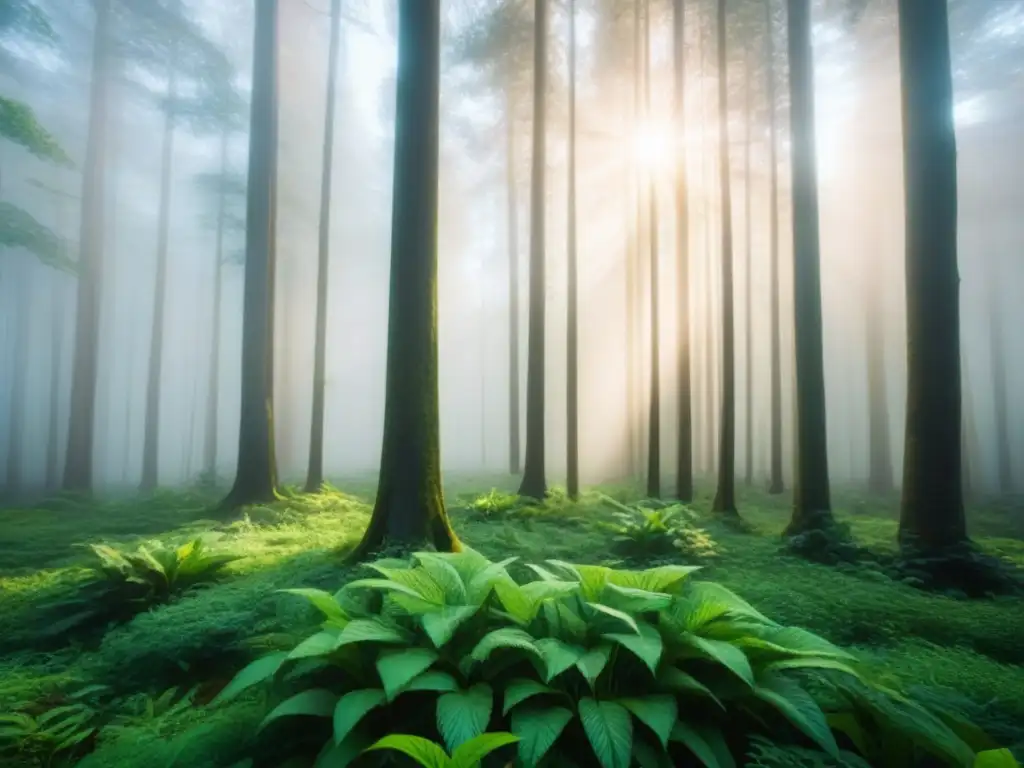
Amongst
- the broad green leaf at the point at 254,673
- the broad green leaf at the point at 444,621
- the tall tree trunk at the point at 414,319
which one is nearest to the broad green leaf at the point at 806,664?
the broad green leaf at the point at 444,621

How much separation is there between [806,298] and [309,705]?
9983 mm

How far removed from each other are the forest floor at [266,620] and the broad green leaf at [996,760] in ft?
2.91

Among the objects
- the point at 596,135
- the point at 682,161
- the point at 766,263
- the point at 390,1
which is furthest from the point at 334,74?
the point at 766,263

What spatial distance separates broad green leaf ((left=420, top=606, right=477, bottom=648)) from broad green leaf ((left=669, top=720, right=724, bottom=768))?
1.07m

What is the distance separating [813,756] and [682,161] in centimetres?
1404

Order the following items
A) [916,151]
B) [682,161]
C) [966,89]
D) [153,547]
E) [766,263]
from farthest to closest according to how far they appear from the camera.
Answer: [766,263] → [966,89] → [682,161] → [916,151] → [153,547]

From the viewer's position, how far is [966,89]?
57.9 feet

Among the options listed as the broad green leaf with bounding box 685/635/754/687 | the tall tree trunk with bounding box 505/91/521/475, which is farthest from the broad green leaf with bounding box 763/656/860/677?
the tall tree trunk with bounding box 505/91/521/475

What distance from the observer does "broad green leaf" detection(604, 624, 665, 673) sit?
2219 millimetres

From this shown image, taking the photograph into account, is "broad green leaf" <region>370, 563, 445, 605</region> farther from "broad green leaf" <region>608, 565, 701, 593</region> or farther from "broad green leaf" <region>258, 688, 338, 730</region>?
"broad green leaf" <region>608, 565, 701, 593</region>

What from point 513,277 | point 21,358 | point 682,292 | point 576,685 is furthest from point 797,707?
point 21,358

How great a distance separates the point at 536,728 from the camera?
2117mm

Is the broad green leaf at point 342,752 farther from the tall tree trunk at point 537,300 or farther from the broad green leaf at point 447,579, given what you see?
the tall tree trunk at point 537,300

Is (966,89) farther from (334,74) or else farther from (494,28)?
(334,74)
